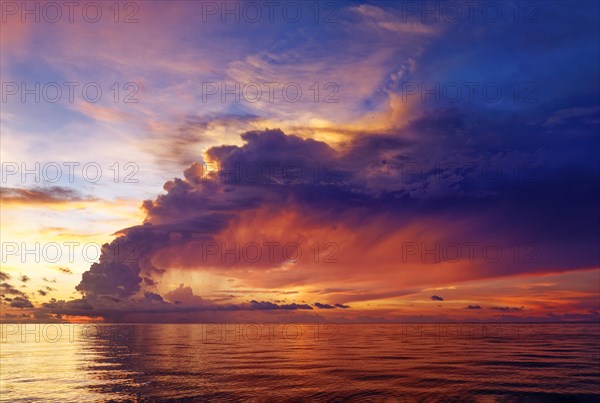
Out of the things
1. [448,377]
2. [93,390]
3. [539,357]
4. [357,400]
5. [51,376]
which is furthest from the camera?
[539,357]

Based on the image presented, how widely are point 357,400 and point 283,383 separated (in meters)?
13.2

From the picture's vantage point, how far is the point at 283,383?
57.0 metres

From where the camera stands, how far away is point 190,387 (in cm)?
5481

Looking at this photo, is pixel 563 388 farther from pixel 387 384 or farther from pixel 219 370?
pixel 219 370

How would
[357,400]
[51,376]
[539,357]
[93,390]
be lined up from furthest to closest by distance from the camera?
[539,357]
[51,376]
[93,390]
[357,400]

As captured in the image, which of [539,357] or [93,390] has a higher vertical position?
[93,390]

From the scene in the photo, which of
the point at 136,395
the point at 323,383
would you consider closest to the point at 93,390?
the point at 136,395

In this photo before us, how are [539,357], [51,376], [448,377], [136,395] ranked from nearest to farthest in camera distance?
1. [136,395]
2. [448,377]
3. [51,376]
4. [539,357]

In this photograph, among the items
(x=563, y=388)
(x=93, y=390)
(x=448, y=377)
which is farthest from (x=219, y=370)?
(x=563, y=388)

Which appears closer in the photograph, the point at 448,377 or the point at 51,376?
the point at 448,377

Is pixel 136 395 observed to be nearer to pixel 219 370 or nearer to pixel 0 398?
pixel 0 398

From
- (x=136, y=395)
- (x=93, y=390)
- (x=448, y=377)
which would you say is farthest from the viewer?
(x=448, y=377)

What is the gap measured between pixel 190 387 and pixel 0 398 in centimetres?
2048

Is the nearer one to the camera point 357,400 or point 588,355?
point 357,400
